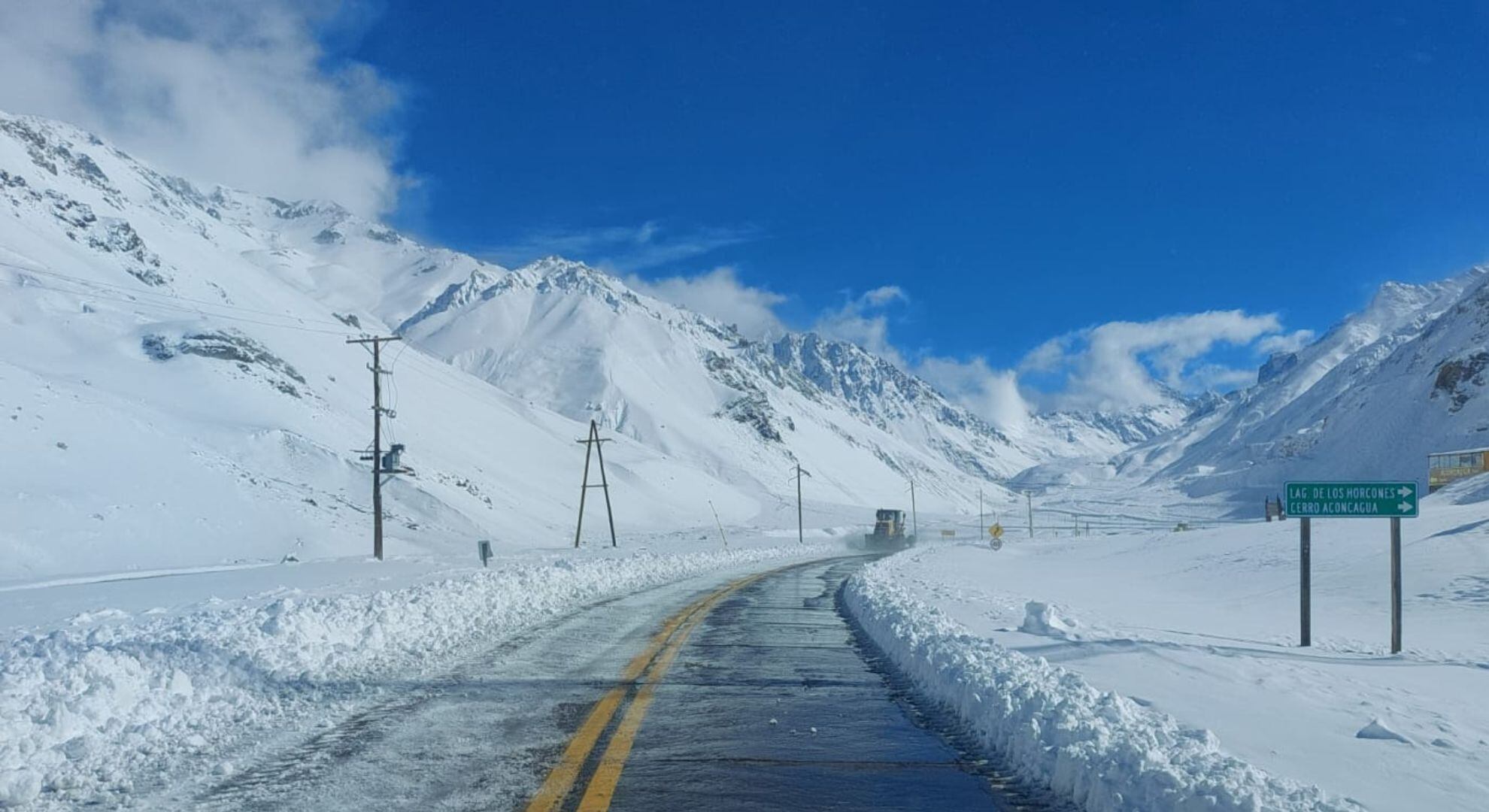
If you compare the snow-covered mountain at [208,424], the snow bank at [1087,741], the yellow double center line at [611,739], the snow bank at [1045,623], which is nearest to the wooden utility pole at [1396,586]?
the snow bank at [1045,623]

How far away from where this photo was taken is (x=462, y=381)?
15438 cm

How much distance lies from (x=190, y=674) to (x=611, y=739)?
4.72 meters

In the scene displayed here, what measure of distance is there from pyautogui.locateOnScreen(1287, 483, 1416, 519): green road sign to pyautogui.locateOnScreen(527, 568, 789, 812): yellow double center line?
957 centimetres

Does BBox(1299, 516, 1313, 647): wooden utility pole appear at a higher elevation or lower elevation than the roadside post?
lower

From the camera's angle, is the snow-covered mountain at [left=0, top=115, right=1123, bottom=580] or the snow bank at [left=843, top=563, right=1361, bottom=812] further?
the snow-covered mountain at [left=0, top=115, right=1123, bottom=580]

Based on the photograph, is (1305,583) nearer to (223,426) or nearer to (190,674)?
(190,674)

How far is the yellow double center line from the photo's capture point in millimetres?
6543

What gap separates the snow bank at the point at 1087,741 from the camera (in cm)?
586

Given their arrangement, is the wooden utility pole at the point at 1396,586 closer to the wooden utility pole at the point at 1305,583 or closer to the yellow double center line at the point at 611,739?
the wooden utility pole at the point at 1305,583

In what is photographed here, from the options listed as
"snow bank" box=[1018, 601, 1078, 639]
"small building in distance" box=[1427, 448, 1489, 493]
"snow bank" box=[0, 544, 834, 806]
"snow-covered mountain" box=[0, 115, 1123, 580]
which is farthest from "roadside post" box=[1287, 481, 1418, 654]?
"small building in distance" box=[1427, 448, 1489, 493]

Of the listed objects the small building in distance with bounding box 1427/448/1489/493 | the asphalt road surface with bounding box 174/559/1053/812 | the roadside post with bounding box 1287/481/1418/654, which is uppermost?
the roadside post with bounding box 1287/481/1418/654

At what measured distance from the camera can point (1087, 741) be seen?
23.5ft

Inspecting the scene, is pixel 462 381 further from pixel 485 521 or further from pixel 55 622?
pixel 55 622

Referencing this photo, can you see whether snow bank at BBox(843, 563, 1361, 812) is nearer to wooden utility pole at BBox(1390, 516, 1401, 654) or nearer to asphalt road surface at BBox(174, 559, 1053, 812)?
asphalt road surface at BBox(174, 559, 1053, 812)
